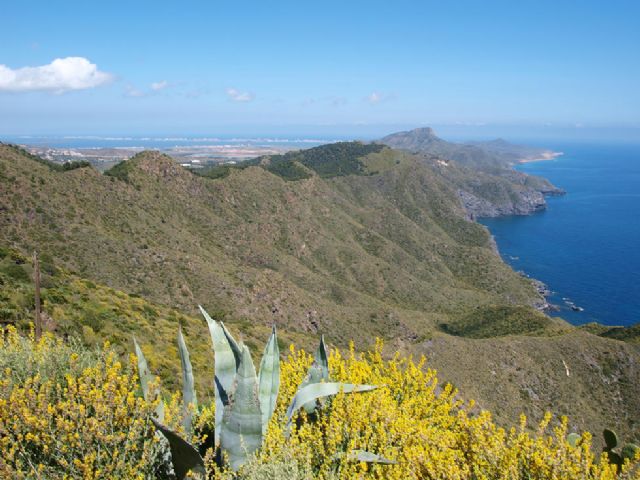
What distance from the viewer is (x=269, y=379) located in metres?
7.43

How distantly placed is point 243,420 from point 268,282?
152ft

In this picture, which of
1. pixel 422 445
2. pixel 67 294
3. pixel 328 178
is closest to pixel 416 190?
pixel 328 178

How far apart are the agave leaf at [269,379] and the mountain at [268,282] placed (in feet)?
42.2

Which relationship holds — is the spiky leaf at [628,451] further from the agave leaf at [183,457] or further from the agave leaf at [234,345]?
the agave leaf at [183,457]

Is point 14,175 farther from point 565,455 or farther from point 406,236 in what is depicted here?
point 406,236

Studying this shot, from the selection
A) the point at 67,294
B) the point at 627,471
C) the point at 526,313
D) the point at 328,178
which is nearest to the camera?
the point at 627,471

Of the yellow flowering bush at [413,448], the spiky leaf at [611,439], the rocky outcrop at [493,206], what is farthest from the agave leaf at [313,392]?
the rocky outcrop at [493,206]

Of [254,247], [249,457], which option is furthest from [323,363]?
[254,247]

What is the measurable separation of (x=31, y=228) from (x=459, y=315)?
210ft

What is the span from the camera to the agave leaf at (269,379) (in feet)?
24.0

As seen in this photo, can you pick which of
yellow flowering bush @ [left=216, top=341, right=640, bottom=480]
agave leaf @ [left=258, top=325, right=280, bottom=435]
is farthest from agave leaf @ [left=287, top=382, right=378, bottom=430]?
agave leaf @ [left=258, top=325, right=280, bottom=435]

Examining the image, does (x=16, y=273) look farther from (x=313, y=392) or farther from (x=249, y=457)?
(x=249, y=457)

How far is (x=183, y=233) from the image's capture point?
56562 mm

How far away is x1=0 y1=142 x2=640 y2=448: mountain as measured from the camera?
1180 inches
